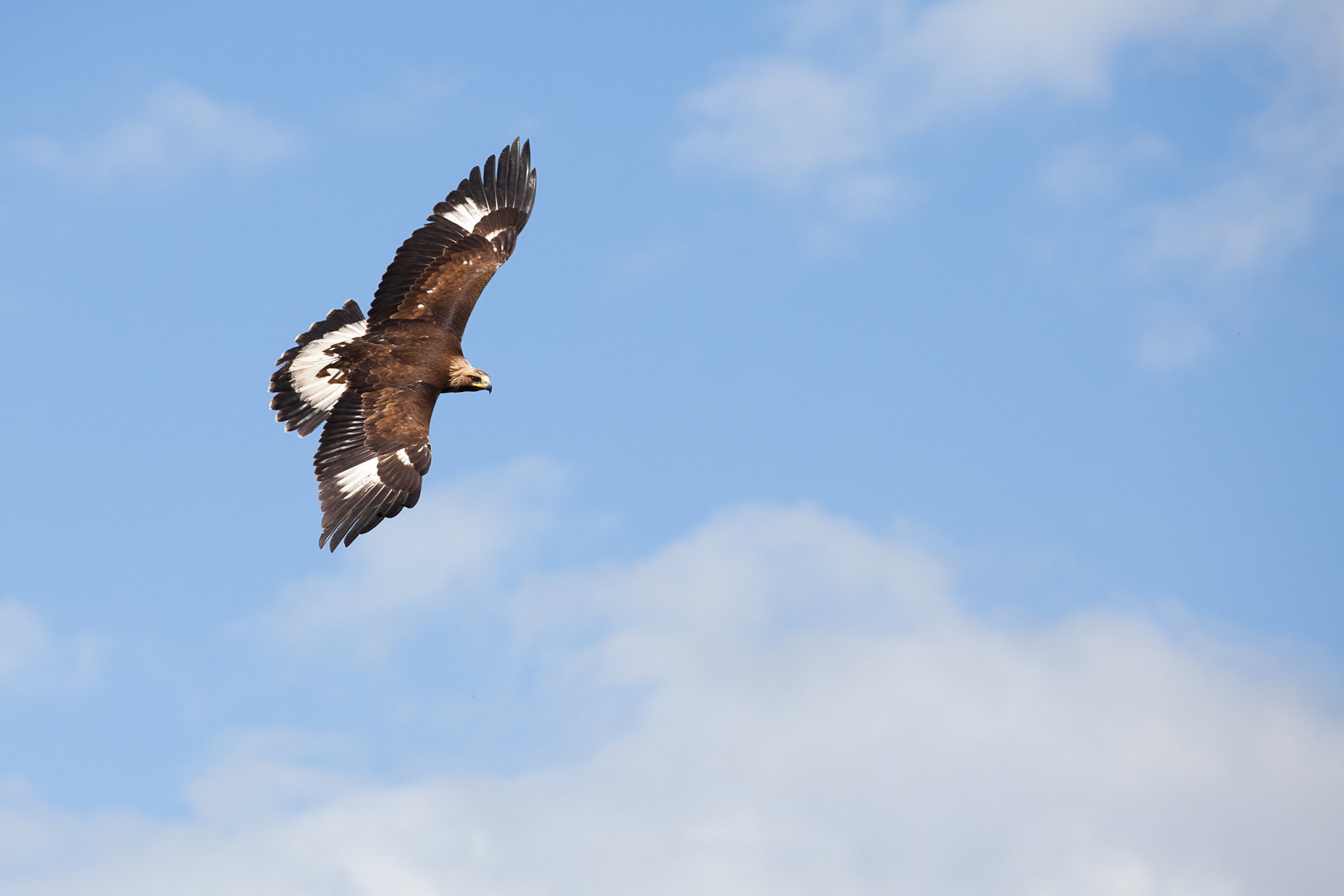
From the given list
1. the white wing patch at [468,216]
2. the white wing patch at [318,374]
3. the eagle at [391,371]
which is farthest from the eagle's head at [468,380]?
the white wing patch at [468,216]

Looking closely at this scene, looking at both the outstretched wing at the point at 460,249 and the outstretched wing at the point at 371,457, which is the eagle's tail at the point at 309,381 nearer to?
the outstretched wing at the point at 371,457

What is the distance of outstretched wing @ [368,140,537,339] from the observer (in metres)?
21.2

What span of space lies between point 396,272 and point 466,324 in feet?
3.68

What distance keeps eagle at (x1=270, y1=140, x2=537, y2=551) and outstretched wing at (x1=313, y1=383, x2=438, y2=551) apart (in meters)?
0.01

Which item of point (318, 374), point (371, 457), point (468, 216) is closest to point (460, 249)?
point (468, 216)

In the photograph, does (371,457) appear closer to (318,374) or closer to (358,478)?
(358,478)

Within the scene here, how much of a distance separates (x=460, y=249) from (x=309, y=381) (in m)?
2.91

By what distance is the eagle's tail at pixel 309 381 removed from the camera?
66.9 feet

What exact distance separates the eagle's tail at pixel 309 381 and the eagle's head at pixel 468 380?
1.39m

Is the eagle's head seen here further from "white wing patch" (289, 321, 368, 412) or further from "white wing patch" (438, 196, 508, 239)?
"white wing patch" (438, 196, 508, 239)

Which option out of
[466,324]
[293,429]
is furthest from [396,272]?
[293,429]

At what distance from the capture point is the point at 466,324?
21.5 m

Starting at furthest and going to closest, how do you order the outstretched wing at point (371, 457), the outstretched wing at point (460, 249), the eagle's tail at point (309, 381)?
1. the outstretched wing at point (460, 249)
2. the eagle's tail at point (309, 381)
3. the outstretched wing at point (371, 457)

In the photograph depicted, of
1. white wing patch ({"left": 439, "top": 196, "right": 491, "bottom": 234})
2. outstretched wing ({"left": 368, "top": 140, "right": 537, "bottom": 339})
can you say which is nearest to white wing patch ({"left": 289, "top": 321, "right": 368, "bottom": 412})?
outstretched wing ({"left": 368, "top": 140, "right": 537, "bottom": 339})
